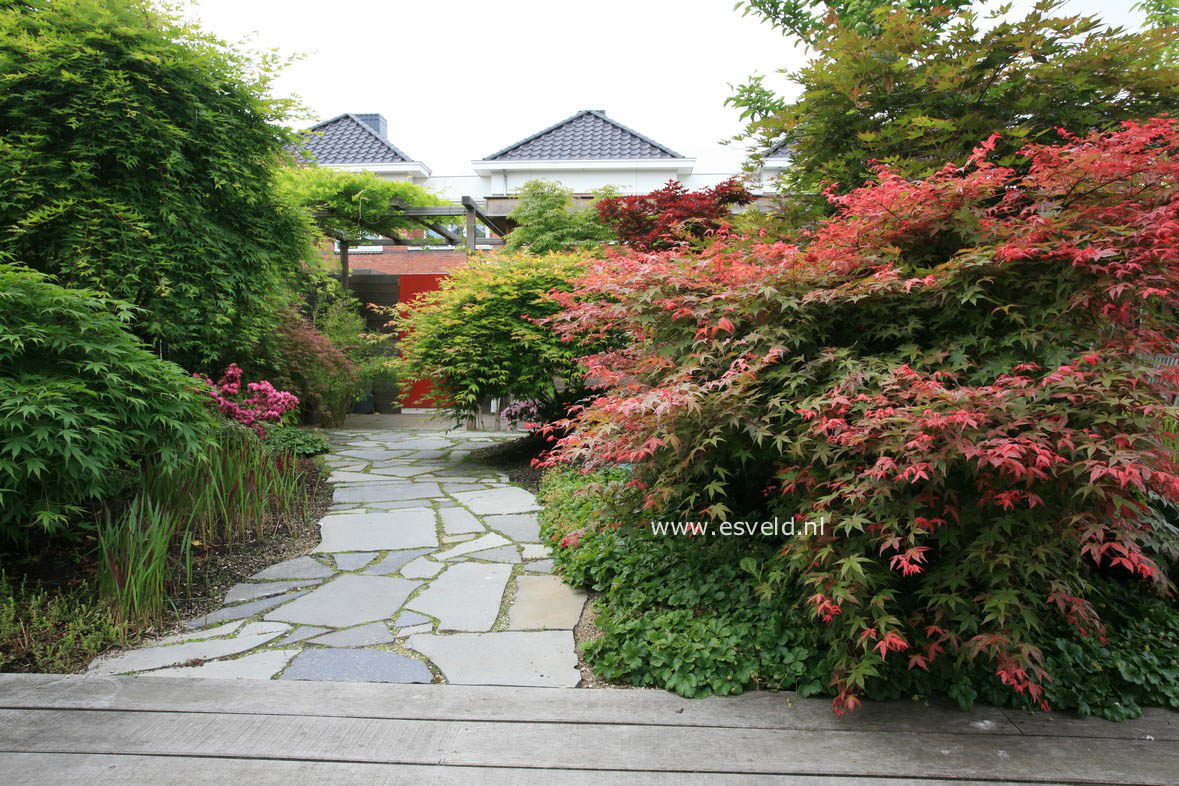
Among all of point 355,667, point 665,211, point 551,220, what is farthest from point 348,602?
point 551,220

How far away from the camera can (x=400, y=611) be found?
2.72m

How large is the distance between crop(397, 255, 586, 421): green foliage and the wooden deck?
152 inches

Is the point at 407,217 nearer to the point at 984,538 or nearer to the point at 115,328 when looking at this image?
the point at 115,328

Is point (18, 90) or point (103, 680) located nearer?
point (103, 680)

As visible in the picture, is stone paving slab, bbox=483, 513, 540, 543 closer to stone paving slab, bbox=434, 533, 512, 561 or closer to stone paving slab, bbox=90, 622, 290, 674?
stone paving slab, bbox=434, 533, 512, 561

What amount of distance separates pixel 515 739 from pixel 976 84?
334 centimetres

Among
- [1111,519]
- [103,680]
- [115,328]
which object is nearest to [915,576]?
[1111,519]

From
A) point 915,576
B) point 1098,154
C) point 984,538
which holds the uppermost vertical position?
point 1098,154

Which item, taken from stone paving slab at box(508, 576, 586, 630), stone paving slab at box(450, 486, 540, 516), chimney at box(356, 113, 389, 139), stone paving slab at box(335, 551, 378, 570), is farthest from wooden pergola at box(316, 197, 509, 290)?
chimney at box(356, 113, 389, 139)

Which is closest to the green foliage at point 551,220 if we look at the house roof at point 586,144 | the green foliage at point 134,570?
the house roof at point 586,144

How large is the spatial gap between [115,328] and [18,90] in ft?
7.47

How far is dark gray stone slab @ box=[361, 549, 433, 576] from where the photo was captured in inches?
128

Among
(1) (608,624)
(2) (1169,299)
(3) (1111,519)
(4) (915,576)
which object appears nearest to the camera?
(3) (1111,519)

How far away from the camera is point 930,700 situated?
194 cm
